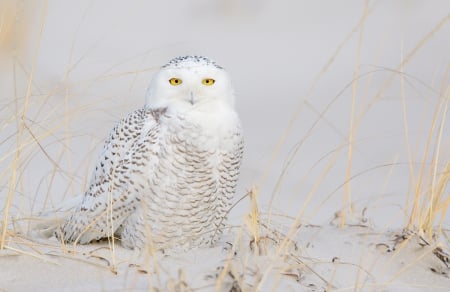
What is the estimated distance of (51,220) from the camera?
399 cm

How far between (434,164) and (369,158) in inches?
106

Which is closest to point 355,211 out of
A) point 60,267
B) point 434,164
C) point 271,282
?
point 434,164

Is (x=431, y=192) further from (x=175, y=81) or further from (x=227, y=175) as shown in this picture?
(x=175, y=81)

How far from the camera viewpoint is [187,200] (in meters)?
3.65

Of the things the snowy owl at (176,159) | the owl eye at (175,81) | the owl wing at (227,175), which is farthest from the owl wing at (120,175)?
the owl wing at (227,175)

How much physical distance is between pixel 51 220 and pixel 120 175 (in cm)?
48

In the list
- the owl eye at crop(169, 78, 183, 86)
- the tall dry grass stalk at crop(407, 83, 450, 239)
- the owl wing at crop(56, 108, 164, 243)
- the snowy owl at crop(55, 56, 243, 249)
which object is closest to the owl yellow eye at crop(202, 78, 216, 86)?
the snowy owl at crop(55, 56, 243, 249)

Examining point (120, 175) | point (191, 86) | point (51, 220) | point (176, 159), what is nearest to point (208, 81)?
point (191, 86)

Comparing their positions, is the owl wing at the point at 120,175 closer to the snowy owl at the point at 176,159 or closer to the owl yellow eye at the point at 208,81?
the snowy owl at the point at 176,159

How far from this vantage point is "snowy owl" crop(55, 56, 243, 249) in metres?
3.59

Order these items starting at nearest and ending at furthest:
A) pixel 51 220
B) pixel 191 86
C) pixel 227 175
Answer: pixel 191 86 < pixel 227 175 < pixel 51 220

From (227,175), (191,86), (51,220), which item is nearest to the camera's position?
(191,86)

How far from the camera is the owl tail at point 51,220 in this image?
4.07 meters

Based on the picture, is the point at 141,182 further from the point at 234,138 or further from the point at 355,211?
the point at 355,211
